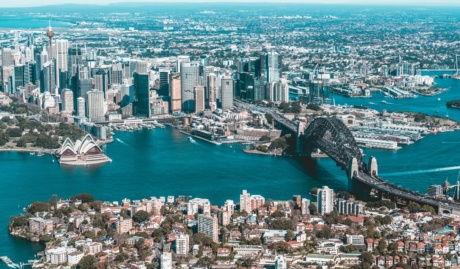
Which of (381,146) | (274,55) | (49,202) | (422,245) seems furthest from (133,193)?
(274,55)

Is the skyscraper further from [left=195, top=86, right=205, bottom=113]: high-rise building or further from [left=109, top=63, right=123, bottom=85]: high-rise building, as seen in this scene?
[left=109, top=63, right=123, bottom=85]: high-rise building

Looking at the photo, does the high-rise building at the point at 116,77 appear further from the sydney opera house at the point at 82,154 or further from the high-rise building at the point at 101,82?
the sydney opera house at the point at 82,154

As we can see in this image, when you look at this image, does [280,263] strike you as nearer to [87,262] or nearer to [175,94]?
[87,262]

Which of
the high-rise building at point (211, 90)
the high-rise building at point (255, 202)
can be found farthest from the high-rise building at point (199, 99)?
the high-rise building at point (255, 202)

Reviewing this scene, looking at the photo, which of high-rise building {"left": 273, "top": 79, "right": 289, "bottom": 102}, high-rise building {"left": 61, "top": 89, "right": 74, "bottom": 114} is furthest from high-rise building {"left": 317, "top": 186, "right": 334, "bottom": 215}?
high-rise building {"left": 273, "top": 79, "right": 289, "bottom": 102}

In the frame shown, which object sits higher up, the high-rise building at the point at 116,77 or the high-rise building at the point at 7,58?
the high-rise building at the point at 7,58
